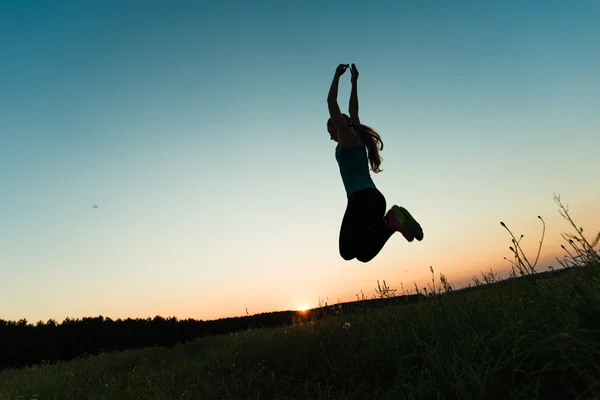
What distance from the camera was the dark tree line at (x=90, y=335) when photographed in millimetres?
20305

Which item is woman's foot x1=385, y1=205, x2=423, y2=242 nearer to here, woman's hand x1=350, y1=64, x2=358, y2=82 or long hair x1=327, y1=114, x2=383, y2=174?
long hair x1=327, y1=114, x2=383, y2=174

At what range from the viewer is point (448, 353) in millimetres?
3164

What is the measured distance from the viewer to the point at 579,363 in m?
2.02

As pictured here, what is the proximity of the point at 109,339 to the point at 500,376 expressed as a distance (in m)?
26.3

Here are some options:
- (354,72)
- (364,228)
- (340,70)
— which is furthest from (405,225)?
(354,72)

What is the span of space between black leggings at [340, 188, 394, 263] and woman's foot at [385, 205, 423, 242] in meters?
0.10

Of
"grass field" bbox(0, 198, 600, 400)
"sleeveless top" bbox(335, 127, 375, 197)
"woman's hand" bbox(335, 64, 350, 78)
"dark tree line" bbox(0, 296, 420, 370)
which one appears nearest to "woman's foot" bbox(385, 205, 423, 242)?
"sleeveless top" bbox(335, 127, 375, 197)

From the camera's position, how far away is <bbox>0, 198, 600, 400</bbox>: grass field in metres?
2.22

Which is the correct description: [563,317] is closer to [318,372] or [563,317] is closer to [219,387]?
[318,372]

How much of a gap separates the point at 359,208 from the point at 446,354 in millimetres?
2468

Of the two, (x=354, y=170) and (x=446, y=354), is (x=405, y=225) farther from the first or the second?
(x=446, y=354)

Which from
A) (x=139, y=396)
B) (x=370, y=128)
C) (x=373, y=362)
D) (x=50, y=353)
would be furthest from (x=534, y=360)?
(x=50, y=353)

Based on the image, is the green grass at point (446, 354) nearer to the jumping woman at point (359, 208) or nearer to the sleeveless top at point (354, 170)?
the jumping woman at point (359, 208)

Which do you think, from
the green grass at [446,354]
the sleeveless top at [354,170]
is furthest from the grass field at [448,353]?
the sleeveless top at [354,170]
